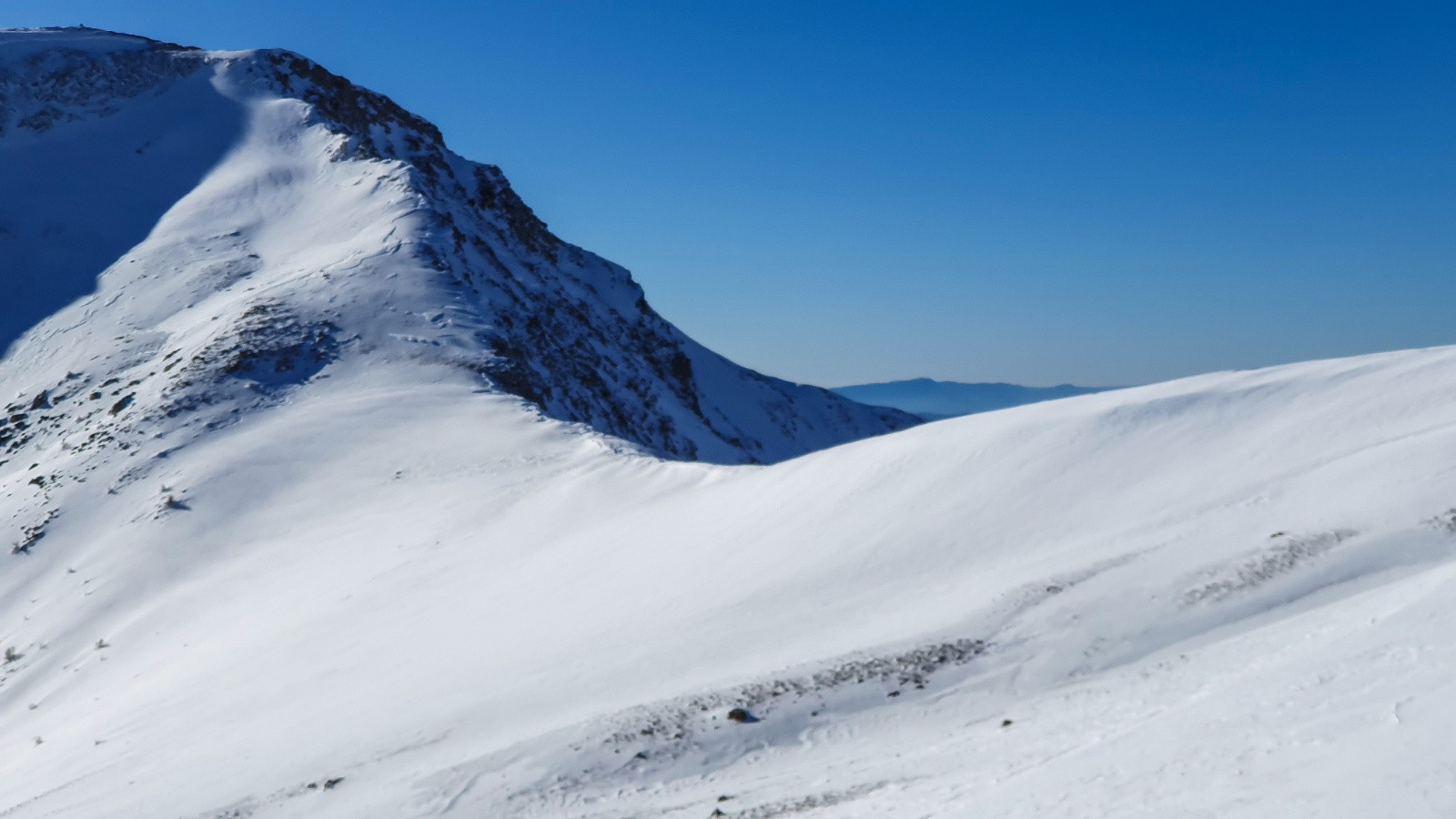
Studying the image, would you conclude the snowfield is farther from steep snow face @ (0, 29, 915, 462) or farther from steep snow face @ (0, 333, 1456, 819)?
steep snow face @ (0, 29, 915, 462)

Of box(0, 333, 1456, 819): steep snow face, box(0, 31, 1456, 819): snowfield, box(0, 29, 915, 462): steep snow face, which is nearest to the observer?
box(0, 333, 1456, 819): steep snow face

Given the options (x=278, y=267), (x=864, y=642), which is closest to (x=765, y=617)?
(x=864, y=642)

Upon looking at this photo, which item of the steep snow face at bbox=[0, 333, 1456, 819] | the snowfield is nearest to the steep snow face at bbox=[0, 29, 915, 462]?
the snowfield

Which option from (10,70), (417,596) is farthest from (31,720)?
(10,70)

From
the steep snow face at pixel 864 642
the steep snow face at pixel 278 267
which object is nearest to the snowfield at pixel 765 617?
Result: the steep snow face at pixel 864 642

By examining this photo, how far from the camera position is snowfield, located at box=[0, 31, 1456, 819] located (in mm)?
9547

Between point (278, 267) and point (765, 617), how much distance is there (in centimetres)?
4083

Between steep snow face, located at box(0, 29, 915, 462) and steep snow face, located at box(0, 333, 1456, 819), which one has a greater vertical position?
steep snow face, located at box(0, 29, 915, 462)

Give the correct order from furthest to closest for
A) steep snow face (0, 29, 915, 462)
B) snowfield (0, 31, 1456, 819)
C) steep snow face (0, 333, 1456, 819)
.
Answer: steep snow face (0, 29, 915, 462) → snowfield (0, 31, 1456, 819) → steep snow face (0, 333, 1456, 819)

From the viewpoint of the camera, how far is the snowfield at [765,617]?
9.55 metres

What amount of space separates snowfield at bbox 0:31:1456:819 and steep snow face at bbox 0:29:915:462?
282 inches

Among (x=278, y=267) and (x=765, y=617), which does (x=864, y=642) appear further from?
(x=278, y=267)

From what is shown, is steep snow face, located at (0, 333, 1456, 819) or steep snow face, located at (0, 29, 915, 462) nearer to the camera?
steep snow face, located at (0, 333, 1456, 819)

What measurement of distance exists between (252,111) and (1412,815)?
76358 millimetres
